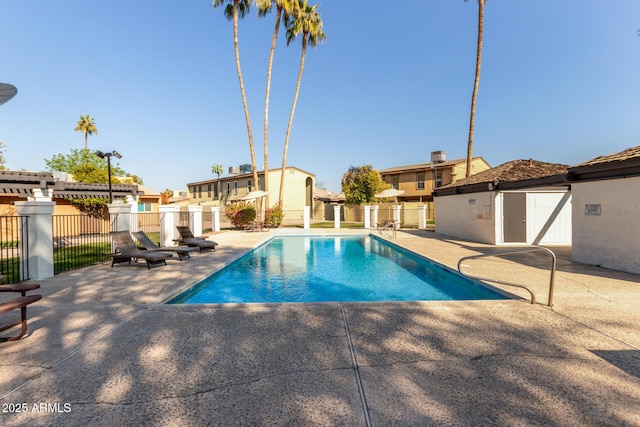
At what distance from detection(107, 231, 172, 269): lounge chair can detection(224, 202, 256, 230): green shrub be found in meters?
14.8

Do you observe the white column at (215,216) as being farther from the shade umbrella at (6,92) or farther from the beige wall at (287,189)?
the shade umbrella at (6,92)

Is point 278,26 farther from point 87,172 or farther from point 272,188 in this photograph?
point 87,172

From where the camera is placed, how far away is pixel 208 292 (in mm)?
7305

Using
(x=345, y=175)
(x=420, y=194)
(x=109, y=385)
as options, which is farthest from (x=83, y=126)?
(x=109, y=385)

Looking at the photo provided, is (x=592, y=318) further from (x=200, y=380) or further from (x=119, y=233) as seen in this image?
(x=119, y=233)

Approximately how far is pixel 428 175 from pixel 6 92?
3769 centimetres

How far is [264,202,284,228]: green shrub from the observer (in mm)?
24844

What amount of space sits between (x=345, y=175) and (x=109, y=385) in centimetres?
4041

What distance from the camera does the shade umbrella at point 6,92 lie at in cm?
409

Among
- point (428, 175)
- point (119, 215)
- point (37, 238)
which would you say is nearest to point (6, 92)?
point (37, 238)

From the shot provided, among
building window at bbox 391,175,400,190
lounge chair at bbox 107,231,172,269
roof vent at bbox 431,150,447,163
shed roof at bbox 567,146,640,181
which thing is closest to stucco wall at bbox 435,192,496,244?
shed roof at bbox 567,146,640,181

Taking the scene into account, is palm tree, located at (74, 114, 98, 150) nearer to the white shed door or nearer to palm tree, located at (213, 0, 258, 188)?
palm tree, located at (213, 0, 258, 188)

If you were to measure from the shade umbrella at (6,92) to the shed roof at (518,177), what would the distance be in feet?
46.1

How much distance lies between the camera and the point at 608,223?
8.41 m
